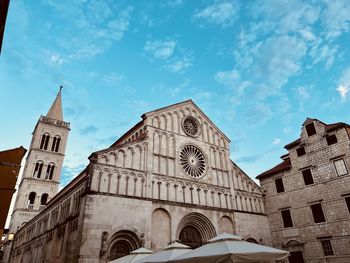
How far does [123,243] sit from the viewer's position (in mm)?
17250

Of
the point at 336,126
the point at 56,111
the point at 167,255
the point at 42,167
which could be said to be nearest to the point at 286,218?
the point at 336,126

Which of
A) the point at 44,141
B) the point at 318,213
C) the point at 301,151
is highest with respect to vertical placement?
the point at 44,141

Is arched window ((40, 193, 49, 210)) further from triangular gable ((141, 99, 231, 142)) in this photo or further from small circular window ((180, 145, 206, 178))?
small circular window ((180, 145, 206, 178))

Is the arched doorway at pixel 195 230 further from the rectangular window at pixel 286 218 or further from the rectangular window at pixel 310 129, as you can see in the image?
the rectangular window at pixel 310 129

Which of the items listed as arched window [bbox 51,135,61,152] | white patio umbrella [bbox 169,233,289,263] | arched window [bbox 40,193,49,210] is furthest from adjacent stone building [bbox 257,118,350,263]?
arched window [bbox 51,135,61,152]

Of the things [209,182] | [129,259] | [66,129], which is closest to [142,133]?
[209,182]

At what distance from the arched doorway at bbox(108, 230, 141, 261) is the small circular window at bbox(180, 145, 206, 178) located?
7640 mm

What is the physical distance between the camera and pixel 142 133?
22266mm

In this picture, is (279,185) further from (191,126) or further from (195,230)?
(191,126)

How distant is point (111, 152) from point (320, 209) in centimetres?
1806

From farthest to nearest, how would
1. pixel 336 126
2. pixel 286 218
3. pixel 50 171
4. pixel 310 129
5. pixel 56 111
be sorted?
pixel 56 111 < pixel 50 171 < pixel 286 218 < pixel 310 129 < pixel 336 126

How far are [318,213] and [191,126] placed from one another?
13.6 metres

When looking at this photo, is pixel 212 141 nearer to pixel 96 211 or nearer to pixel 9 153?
pixel 96 211

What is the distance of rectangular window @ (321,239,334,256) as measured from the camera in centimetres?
1989
